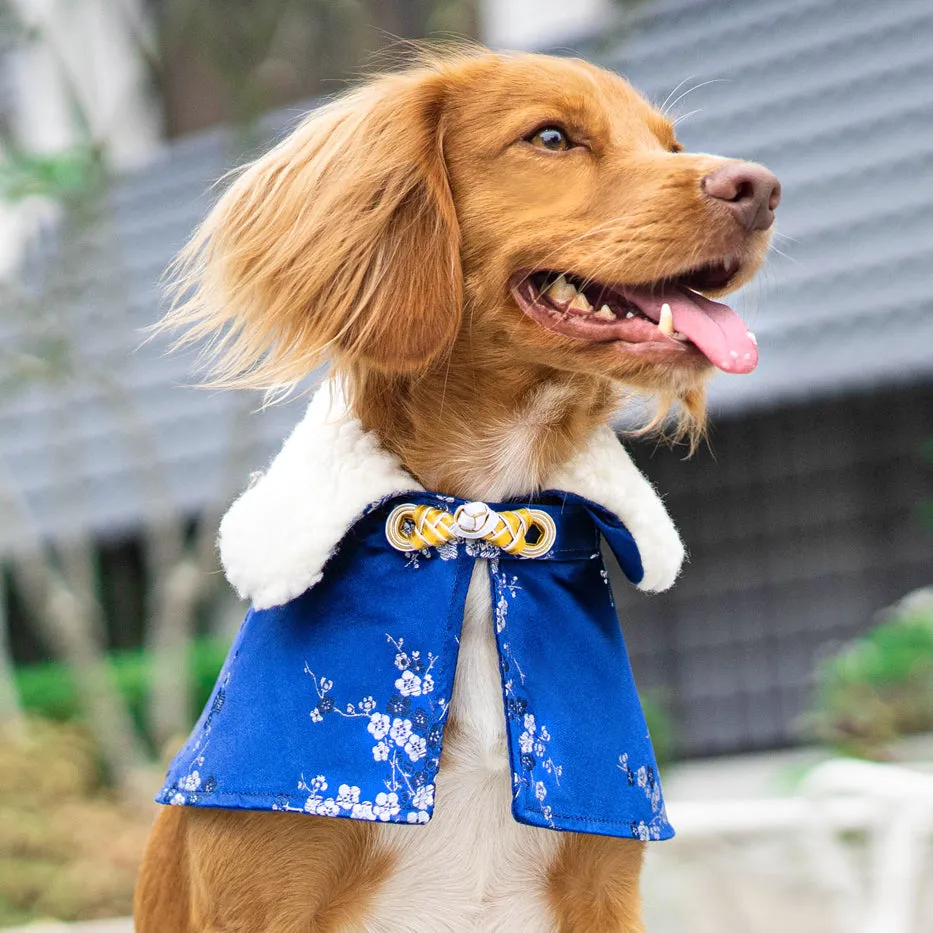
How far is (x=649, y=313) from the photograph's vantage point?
6.75ft

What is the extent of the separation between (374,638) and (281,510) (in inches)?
9.4

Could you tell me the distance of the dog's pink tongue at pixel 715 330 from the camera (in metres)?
1.91

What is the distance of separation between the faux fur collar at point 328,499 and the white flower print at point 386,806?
313 mm

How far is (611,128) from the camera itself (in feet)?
7.08

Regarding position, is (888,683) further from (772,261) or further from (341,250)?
(341,250)

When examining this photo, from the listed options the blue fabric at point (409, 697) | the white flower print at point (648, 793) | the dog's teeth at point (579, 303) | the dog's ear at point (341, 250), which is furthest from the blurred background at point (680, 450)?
the dog's ear at point (341, 250)

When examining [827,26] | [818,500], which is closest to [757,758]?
[818,500]

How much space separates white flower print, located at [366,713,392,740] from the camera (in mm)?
1873

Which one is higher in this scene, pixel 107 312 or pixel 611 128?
pixel 611 128

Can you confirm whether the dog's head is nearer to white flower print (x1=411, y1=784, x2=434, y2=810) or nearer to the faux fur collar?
the faux fur collar

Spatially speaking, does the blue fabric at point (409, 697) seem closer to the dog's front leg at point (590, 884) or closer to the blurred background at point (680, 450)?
the dog's front leg at point (590, 884)

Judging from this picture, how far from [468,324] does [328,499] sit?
1.16 ft

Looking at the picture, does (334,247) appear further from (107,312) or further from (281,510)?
(107,312)

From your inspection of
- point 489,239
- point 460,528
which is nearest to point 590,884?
point 460,528
